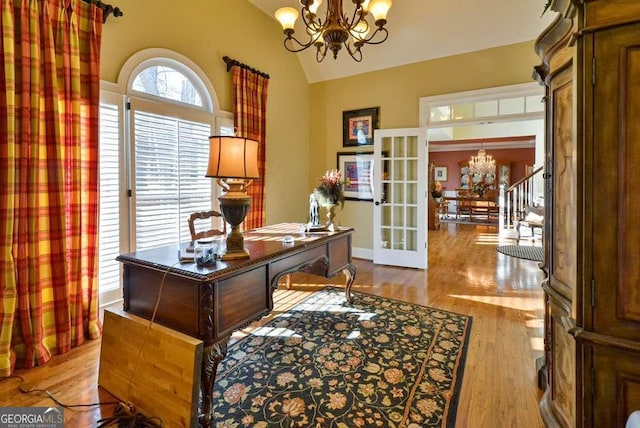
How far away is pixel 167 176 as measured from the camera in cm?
328

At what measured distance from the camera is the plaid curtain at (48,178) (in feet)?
6.88

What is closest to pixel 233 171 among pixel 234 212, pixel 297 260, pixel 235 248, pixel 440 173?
pixel 234 212

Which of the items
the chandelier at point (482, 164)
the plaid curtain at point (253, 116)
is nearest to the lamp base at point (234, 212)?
the plaid curtain at point (253, 116)

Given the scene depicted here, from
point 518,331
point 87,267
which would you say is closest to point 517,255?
point 518,331

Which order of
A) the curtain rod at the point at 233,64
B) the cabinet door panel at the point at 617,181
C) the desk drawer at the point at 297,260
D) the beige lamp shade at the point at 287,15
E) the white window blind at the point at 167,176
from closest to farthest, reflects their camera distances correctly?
the cabinet door panel at the point at 617,181
the desk drawer at the point at 297,260
the beige lamp shade at the point at 287,15
the white window blind at the point at 167,176
the curtain rod at the point at 233,64

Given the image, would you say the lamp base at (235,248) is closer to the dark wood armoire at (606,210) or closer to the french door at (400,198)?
the dark wood armoire at (606,210)

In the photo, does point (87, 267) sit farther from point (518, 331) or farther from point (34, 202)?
point (518, 331)

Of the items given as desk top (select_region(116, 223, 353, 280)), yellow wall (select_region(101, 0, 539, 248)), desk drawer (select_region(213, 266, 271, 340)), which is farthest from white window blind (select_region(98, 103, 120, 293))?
desk drawer (select_region(213, 266, 271, 340))

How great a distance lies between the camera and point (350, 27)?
8.47ft

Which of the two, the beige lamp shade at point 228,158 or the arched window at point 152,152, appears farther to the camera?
the arched window at point 152,152

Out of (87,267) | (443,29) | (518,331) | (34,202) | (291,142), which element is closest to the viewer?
(34,202)

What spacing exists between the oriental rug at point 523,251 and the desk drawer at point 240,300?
5066mm

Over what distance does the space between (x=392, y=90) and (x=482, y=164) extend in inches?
310

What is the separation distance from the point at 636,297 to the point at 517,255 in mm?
5034
